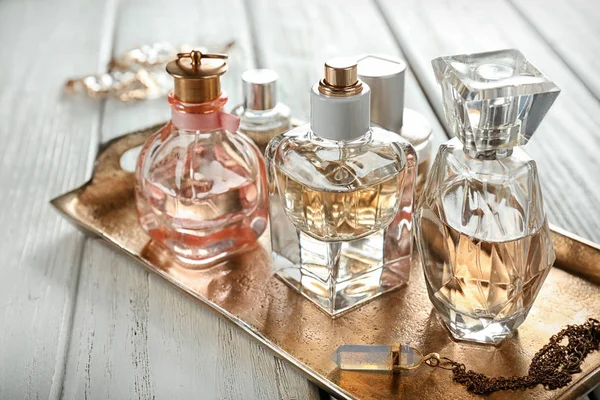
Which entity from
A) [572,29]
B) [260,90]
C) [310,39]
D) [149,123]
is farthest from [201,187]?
[572,29]

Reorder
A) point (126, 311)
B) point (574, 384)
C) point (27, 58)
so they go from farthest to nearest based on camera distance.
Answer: point (27, 58) < point (126, 311) < point (574, 384)

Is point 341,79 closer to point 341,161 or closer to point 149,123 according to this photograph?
point 341,161

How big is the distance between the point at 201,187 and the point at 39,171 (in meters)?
0.30

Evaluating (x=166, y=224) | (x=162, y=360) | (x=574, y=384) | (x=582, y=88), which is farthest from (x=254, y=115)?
(x=582, y=88)

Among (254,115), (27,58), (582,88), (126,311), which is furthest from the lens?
(27,58)

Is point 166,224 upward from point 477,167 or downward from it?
downward

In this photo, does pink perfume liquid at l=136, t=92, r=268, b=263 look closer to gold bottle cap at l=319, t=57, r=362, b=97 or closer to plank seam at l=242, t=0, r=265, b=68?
gold bottle cap at l=319, t=57, r=362, b=97

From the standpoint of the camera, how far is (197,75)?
659 millimetres

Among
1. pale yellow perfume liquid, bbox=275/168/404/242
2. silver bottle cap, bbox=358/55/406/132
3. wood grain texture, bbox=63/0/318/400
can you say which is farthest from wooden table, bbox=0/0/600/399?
silver bottle cap, bbox=358/55/406/132

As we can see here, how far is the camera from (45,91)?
1.12m

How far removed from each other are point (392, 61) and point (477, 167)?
16cm

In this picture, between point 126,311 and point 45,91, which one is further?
point 45,91

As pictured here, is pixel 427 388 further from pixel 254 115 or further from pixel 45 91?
pixel 45 91

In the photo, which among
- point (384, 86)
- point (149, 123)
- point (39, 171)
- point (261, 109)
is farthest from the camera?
point (149, 123)
